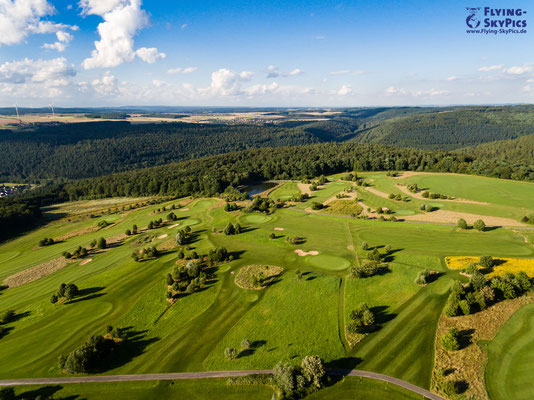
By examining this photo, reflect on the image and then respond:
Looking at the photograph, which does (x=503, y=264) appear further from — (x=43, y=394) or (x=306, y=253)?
(x=43, y=394)

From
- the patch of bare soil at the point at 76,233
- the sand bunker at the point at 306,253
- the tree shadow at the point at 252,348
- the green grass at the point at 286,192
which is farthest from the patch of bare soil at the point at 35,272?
the green grass at the point at 286,192

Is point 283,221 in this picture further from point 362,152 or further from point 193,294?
point 362,152

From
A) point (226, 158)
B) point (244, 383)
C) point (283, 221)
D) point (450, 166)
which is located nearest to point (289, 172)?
point (226, 158)

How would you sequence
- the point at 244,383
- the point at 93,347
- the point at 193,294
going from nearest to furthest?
the point at 244,383, the point at 93,347, the point at 193,294

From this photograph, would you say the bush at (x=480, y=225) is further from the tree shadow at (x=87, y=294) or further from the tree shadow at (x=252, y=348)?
the tree shadow at (x=87, y=294)

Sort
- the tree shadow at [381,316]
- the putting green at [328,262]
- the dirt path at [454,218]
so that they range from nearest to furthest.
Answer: the tree shadow at [381,316]
the putting green at [328,262]
the dirt path at [454,218]

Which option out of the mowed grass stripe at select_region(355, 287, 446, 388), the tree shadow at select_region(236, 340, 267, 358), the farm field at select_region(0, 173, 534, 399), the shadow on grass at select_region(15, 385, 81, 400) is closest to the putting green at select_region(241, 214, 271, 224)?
the farm field at select_region(0, 173, 534, 399)
